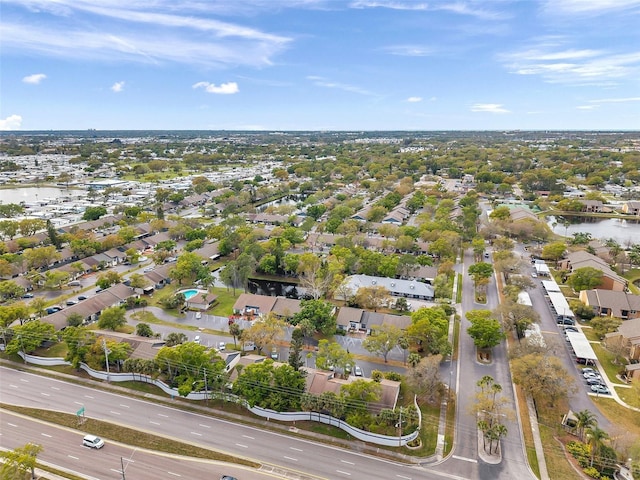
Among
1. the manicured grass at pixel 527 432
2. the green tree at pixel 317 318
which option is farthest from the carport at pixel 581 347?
the green tree at pixel 317 318

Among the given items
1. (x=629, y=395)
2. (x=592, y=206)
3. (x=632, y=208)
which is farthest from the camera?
(x=592, y=206)

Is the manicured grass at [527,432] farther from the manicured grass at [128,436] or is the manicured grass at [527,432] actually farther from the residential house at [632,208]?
the residential house at [632,208]

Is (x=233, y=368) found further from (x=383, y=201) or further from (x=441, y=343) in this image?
(x=383, y=201)

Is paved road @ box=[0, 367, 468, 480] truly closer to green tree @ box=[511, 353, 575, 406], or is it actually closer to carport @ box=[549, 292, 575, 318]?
green tree @ box=[511, 353, 575, 406]

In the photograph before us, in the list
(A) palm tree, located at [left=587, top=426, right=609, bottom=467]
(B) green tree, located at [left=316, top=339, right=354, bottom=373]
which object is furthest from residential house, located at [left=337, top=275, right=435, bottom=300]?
(A) palm tree, located at [left=587, top=426, right=609, bottom=467]

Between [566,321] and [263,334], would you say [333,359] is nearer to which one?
[263,334]

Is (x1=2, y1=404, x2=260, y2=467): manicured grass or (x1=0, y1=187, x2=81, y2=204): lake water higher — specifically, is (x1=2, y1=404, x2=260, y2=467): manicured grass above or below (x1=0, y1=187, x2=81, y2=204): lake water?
below

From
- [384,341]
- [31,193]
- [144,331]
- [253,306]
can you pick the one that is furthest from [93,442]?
[31,193]

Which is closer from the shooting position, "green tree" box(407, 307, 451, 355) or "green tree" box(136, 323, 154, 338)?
"green tree" box(407, 307, 451, 355)
